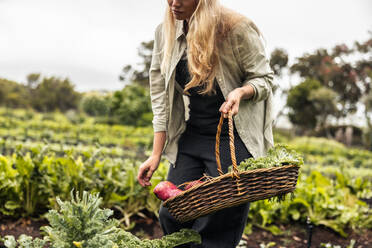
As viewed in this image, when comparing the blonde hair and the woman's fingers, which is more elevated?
the blonde hair

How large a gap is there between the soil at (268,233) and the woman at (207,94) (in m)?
1.28

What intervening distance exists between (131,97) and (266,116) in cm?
1325

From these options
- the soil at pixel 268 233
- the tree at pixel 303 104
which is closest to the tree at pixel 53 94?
the tree at pixel 303 104

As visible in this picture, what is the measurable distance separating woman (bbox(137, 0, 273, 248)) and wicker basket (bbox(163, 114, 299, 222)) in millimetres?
280

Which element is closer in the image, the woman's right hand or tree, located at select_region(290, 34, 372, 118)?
the woman's right hand

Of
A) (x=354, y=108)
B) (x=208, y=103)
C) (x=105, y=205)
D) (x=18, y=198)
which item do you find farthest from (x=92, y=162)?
(x=354, y=108)

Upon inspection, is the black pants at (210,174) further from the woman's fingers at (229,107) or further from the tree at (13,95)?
the tree at (13,95)

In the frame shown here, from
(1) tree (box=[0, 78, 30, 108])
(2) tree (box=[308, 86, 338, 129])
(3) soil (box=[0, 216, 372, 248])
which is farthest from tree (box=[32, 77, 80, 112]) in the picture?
(3) soil (box=[0, 216, 372, 248])

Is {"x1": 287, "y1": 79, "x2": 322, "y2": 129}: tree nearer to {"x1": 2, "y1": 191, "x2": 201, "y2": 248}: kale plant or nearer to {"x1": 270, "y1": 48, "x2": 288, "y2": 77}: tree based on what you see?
{"x1": 270, "y1": 48, "x2": 288, "y2": 77}: tree

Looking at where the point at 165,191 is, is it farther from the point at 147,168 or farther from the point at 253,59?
the point at 253,59

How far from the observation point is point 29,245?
121 cm

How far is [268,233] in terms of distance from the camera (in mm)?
3402

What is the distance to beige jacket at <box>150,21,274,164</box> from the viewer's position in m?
1.71

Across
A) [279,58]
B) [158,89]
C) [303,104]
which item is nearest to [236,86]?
[158,89]
